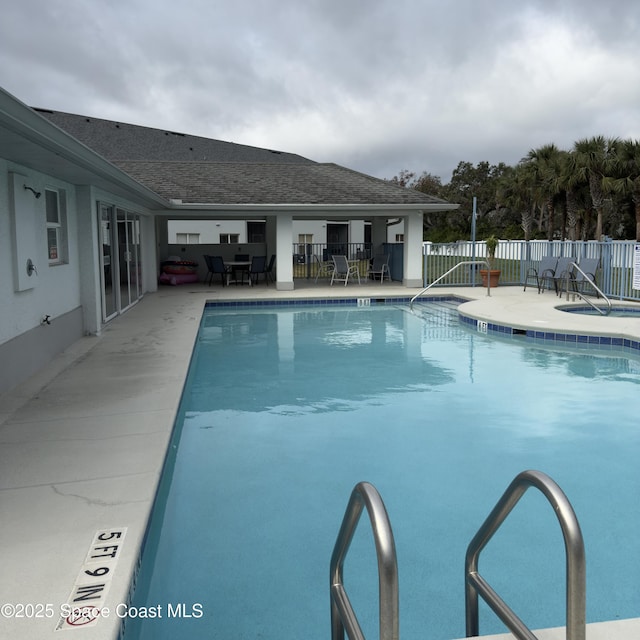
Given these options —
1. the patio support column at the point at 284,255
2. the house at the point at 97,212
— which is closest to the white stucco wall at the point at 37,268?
the house at the point at 97,212

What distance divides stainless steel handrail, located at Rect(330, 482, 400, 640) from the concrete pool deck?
0.71 meters

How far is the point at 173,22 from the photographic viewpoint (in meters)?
18.5

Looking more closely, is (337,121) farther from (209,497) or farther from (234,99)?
(209,497)

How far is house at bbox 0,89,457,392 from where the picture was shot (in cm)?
601

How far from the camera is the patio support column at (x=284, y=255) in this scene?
1638 cm

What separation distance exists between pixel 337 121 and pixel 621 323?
26.1 meters

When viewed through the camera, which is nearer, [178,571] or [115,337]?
[178,571]

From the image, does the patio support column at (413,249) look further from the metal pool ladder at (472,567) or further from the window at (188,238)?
the window at (188,238)

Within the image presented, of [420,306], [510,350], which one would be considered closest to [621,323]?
[510,350]

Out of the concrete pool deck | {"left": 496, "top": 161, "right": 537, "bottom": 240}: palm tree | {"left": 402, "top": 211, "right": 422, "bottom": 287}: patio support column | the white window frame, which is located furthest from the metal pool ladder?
{"left": 496, "top": 161, "right": 537, "bottom": 240}: palm tree

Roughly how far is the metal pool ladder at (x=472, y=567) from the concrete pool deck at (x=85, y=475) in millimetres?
279

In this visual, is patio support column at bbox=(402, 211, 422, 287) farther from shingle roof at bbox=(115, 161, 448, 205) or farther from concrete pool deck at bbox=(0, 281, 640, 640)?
concrete pool deck at bbox=(0, 281, 640, 640)

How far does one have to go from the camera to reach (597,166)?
28891mm

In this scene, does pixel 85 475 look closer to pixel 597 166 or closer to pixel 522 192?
pixel 597 166
